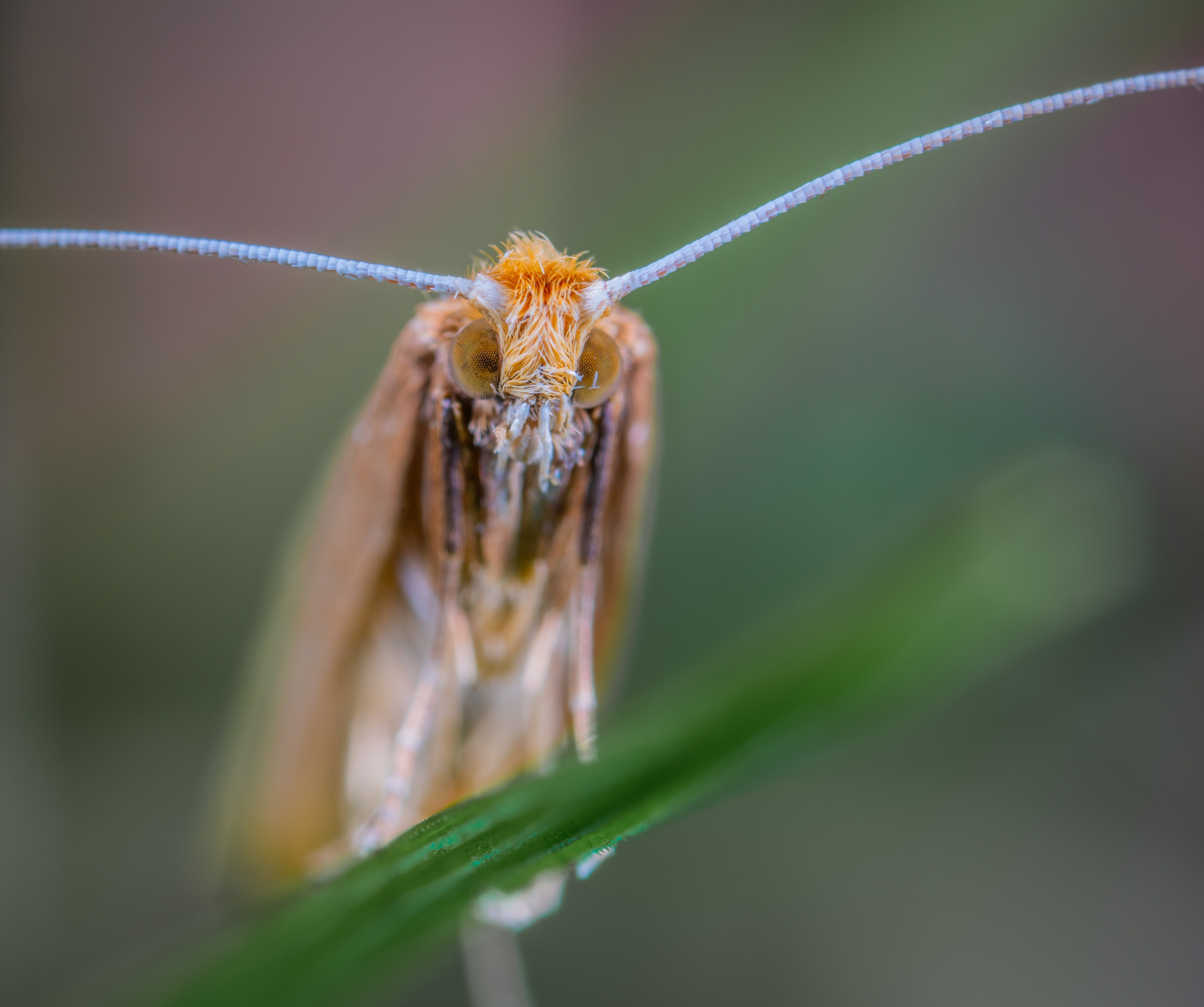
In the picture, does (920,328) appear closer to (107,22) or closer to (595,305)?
(595,305)

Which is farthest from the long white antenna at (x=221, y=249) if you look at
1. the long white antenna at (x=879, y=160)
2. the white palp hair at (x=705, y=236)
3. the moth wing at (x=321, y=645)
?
the long white antenna at (x=879, y=160)

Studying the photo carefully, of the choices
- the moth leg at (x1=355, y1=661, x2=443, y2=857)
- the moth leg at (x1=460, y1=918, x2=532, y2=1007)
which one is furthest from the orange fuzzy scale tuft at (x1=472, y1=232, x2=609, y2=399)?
the moth leg at (x1=460, y1=918, x2=532, y2=1007)

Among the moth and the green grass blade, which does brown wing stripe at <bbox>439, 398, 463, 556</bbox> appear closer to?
the moth

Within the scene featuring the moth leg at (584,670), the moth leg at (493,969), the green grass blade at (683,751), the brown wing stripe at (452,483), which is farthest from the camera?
the moth leg at (493,969)

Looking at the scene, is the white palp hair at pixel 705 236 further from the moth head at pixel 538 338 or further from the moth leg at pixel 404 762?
the moth leg at pixel 404 762

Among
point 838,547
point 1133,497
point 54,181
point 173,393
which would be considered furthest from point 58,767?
point 1133,497
